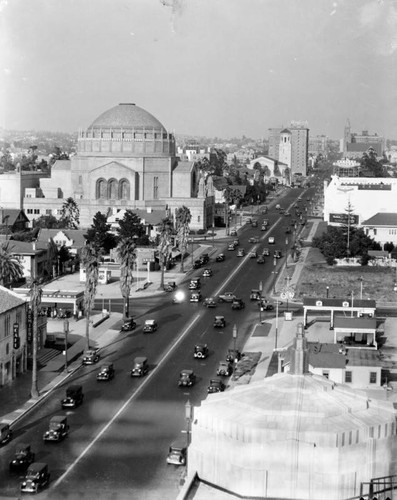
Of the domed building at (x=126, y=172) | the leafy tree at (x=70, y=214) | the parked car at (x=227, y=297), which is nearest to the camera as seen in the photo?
the parked car at (x=227, y=297)

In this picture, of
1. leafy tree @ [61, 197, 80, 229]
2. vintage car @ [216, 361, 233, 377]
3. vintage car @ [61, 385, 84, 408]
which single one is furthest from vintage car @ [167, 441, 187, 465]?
leafy tree @ [61, 197, 80, 229]

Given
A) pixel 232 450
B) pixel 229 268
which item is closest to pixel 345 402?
pixel 232 450

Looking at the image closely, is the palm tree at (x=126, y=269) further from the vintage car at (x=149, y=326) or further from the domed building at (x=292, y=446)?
the domed building at (x=292, y=446)

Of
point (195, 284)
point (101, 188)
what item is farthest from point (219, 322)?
point (101, 188)

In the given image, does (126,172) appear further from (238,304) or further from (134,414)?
(134,414)

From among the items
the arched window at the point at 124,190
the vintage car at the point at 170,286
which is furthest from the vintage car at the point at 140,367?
the arched window at the point at 124,190
